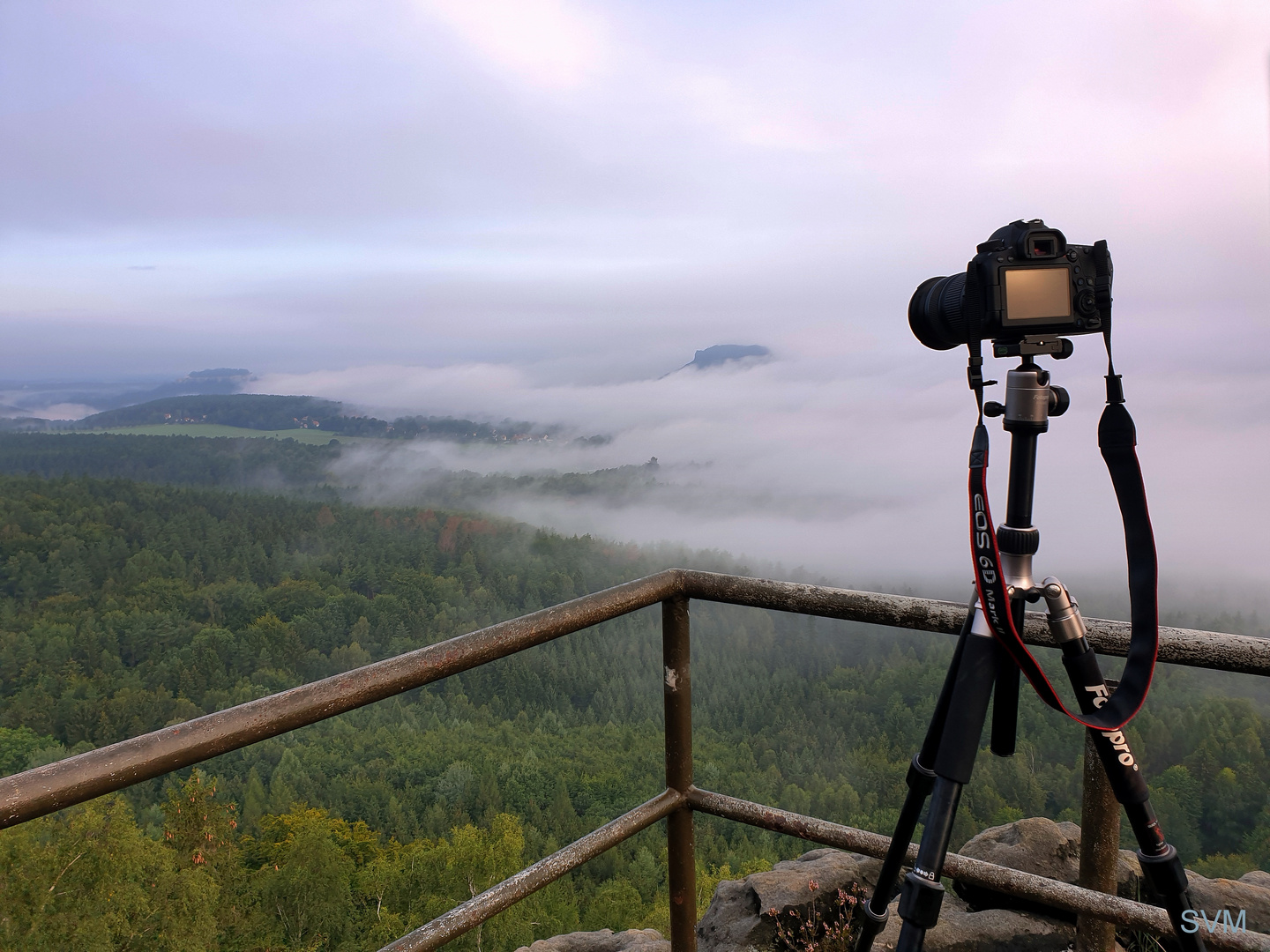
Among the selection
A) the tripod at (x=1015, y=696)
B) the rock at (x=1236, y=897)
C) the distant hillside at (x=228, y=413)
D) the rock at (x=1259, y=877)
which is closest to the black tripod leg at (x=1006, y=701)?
the tripod at (x=1015, y=696)

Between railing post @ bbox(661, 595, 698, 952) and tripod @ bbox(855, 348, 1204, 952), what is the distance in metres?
0.55

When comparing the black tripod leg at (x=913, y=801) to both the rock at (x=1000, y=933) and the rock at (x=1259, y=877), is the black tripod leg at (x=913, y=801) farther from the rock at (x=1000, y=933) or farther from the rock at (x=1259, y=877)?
the rock at (x=1259, y=877)

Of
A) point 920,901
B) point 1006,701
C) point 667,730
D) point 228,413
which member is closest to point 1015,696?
point 1006,701

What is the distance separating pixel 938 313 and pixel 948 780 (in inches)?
25.1

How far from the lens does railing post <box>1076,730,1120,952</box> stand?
46.3 inches

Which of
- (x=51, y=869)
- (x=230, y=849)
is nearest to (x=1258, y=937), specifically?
(x=51, y=869)

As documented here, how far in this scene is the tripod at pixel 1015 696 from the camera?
959 millimetres

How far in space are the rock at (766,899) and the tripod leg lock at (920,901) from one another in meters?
2.41

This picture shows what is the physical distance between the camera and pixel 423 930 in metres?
1.11

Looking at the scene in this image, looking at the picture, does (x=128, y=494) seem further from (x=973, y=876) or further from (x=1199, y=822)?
(x=973, y=876)

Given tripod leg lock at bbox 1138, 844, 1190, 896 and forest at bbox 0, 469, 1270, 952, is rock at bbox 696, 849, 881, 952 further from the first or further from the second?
tripod leg lock at bbox 1138, 844, 1190, 896

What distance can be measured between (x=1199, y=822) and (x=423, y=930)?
2678 cm

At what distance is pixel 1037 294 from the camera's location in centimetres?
102

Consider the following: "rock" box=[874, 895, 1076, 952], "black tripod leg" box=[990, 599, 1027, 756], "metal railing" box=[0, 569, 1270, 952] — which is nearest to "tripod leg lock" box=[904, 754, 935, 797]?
"black tripod leg" box=[990, 599, 1027, 756]
